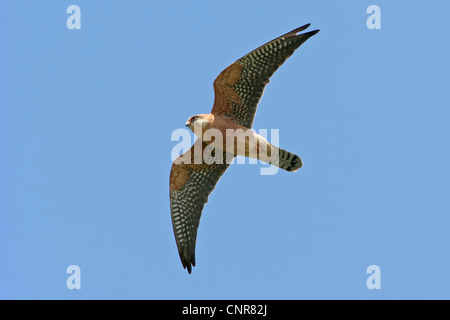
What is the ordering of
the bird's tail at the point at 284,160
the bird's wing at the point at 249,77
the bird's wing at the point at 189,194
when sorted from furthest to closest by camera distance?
the bird's wing at the point at 189,194 < the bird's tail at the point at 284,160 < the bird's wing at the point at 249,77

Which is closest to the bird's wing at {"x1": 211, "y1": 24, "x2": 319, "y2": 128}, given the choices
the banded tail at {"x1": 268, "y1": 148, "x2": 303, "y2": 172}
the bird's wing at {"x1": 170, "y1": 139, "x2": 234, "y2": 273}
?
the banded tail at {"x1": 268, "y1": 148, "x2": 303, "y2": 172}

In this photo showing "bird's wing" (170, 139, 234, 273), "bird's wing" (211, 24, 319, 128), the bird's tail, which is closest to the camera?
"bird's wing" (211, 24, 319, 128)

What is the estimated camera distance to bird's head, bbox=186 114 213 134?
11.4 m

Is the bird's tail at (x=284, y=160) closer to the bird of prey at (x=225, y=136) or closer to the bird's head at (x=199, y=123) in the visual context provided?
the bird of prey at (x=225, y=136)

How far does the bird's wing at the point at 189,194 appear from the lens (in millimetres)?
12359

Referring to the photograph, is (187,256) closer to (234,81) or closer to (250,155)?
(250,155)

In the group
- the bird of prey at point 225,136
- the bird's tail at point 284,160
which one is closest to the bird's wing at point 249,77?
the bird of prey at point 225,136

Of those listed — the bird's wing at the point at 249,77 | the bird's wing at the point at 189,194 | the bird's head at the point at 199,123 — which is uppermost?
the bird's wing at the point at 249,77

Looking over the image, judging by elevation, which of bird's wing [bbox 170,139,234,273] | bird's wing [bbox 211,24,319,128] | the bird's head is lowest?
→ bird's wing [bbox 170,139,234,273]

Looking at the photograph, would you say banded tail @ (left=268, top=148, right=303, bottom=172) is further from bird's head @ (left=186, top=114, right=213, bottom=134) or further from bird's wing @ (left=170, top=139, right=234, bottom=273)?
bird's head @ (left=186, top=114, right=213, bottom=134)

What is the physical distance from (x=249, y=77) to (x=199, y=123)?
1126 millimetres

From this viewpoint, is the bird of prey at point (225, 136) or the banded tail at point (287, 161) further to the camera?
the banded tail at point (287, 161)

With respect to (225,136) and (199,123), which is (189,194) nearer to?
(225,136)
